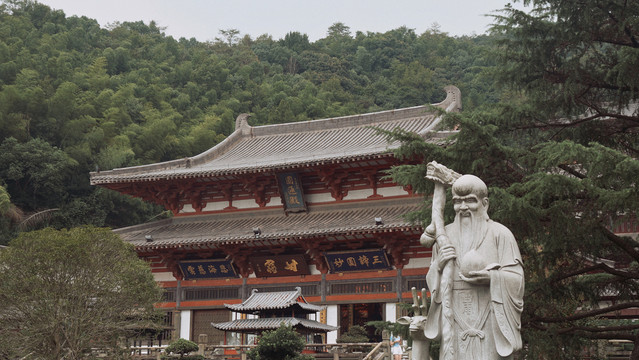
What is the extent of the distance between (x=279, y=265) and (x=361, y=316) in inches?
125

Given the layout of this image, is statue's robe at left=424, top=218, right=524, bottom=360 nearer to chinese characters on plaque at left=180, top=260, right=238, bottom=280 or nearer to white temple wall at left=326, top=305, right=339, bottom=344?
white temple wall at left=326, top=305, right=339, bottom=344

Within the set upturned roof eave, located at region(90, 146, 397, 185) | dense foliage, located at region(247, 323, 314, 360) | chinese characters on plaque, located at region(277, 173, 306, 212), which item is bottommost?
dense foliage, located at region(247, 323, 314, 360)

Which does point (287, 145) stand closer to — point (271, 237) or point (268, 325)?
point (271, 237)

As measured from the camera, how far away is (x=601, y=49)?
14.8 m

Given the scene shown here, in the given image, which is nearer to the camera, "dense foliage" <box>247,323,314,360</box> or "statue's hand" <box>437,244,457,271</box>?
"statue's hand" <box>437,244,457,271</box>

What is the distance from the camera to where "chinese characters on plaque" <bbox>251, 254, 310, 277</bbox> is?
77.3ft

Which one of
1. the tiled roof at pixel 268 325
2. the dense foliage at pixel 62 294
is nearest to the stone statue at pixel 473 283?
the dense foliage at pixel 62 294

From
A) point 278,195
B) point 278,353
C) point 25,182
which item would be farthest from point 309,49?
point 278,353

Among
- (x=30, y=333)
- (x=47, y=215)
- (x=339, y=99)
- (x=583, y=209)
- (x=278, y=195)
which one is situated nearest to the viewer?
(x=583, y=209)

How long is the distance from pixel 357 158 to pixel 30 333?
1026 cm

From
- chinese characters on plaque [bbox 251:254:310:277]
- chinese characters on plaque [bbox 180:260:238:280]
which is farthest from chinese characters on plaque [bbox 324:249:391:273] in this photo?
chinese characters on plaque [bbox 180:260:238:280]

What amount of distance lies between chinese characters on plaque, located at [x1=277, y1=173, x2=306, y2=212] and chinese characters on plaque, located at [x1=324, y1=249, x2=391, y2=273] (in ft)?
7.76

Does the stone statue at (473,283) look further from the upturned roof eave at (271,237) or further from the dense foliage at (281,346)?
the upturned roof eave at (271,237)

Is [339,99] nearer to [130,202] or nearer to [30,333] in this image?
[130,202]
